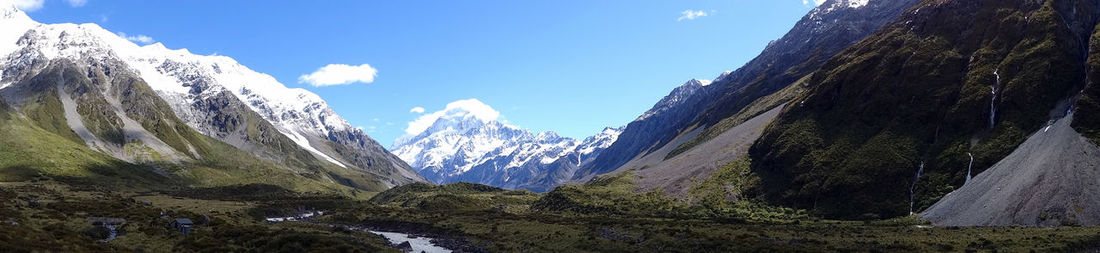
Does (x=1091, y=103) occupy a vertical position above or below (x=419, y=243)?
Result: below

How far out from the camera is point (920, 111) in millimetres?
132375

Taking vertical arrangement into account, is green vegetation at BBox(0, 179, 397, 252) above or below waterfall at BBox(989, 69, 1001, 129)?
above

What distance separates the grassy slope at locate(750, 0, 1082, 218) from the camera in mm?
111312

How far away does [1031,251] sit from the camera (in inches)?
2181

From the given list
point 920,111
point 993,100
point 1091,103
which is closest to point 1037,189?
point 1091,103

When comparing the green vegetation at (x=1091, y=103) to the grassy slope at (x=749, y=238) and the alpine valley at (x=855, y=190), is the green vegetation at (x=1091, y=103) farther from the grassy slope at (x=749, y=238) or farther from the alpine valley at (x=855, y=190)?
the grassy slope at (x=749, y=238)

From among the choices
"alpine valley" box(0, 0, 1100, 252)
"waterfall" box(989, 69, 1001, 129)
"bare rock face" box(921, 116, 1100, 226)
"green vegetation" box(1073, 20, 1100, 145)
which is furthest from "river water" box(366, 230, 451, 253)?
"waterfall" box(989, 69, 1001, 129)

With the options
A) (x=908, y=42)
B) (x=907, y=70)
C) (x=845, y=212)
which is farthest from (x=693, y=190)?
(x=908, y=42)

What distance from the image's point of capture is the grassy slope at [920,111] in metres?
111

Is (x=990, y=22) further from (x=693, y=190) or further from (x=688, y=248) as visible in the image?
(x=688, y=248)

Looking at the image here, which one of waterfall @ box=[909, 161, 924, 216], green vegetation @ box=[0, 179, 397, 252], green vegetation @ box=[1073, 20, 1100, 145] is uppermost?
green vegetation @ box=[0, 179, 397, 252]

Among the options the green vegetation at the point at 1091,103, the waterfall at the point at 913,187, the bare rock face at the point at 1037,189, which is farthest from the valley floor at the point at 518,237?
the green vegetation at the point at 1091,103

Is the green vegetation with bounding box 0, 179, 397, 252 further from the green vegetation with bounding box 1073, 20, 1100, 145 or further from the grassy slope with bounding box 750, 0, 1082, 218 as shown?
the green vegetation with bounding box 1073, 20, 1100, 145

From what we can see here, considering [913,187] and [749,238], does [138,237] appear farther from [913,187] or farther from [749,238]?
[913,187]
